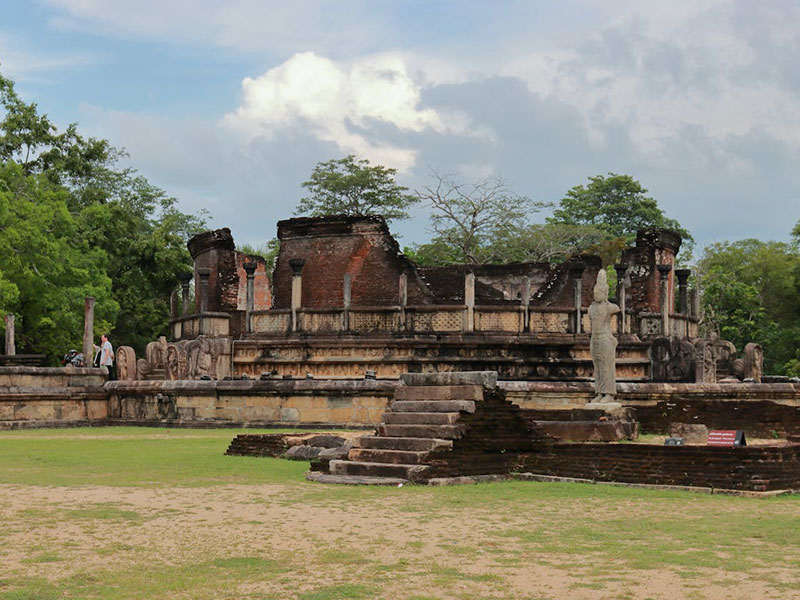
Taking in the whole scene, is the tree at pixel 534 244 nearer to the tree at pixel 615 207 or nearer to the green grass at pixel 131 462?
the tree at pixel 615 207

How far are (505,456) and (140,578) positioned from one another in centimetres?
603

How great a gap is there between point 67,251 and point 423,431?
25.7 metres

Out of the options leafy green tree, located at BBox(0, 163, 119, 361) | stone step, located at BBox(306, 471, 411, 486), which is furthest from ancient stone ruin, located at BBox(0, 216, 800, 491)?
leafy green tree, located at BBox(0, 163, 119, 361)

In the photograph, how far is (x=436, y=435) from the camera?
1104cm

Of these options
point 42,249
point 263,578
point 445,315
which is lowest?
point 263,578

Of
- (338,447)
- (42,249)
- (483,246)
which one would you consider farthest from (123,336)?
(338,447)

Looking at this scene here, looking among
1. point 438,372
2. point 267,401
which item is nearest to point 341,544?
point 438,372

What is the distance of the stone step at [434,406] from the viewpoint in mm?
11281

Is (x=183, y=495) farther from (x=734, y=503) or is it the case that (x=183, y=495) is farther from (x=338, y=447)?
(x=734, y=503)

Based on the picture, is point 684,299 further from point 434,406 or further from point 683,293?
point 434,406

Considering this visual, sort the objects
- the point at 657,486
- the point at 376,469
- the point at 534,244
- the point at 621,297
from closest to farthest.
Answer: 1. the point at 657,486
2. the point at 376,469
3. the point at 621,297
4. the point at 534,244

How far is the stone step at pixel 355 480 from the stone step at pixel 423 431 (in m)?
0.84

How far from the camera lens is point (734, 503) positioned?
8.95 meters

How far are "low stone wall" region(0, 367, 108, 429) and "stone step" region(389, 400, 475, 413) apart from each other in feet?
34.2
